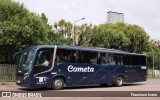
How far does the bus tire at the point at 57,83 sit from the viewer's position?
2273 centimetres

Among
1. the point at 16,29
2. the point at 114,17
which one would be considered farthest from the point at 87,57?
the point at 114,17

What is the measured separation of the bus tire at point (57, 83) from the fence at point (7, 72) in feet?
28.6

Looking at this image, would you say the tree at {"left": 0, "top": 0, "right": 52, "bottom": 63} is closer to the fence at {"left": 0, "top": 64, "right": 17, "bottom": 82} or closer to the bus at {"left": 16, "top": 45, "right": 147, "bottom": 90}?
the fence at {"left": 0, "top": 64, "right": 17, "bottom": 82}

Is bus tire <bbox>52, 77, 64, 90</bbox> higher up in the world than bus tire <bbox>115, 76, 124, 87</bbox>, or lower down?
higher up

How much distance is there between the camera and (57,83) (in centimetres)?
2294

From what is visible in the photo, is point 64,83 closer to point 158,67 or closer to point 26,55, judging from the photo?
point 26,55

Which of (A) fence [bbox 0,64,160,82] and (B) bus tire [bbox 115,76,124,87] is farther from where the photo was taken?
(A) fence [bbox 0,64,160,82]

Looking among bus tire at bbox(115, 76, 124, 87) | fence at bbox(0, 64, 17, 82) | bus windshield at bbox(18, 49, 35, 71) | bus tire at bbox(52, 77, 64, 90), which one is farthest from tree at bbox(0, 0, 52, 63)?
bus tire at bbox(52, 77, 64, 90)

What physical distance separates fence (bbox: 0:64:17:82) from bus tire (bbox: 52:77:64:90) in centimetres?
871

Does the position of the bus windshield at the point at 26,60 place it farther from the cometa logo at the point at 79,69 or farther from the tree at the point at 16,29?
the tree at the point at 16,29

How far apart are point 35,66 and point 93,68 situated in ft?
17.9

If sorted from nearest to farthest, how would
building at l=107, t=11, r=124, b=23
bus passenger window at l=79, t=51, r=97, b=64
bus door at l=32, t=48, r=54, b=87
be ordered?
bus door at l=32, t=48, r=54, b=87 → bus passenger window at l=79, t=51, r=97, b=64 → building at l=107, t=11, r=124, b=23

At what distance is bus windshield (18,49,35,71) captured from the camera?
2182cm

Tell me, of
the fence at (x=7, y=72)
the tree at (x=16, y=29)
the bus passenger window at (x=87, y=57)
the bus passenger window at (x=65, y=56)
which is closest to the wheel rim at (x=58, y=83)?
the bus passenger window at (x=65, y=56)
